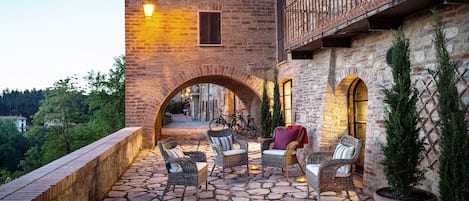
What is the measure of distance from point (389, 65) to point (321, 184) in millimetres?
1755

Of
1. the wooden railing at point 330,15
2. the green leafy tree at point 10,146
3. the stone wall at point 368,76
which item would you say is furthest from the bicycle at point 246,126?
the green leafy tree at point 10,146

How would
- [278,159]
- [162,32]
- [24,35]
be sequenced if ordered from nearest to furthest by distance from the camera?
[278,159] < [162,32] < [24,35]

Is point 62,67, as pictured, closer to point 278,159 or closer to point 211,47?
point 211,47

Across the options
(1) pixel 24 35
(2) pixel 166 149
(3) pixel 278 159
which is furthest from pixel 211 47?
(1) pixel 24 35

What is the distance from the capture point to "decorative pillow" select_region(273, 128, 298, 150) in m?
6.62

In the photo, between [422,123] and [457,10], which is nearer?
[457,10]

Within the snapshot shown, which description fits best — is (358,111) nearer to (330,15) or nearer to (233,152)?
(330,15)

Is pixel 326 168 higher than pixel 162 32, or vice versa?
pixel 162 32

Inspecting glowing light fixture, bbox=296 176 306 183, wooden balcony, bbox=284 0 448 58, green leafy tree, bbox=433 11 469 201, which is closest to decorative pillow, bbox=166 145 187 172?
glowing light fixture, bbox=296 176 306 183

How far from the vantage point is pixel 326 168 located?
14.6 feet

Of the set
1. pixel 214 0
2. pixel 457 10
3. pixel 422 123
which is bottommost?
pixel 422 123

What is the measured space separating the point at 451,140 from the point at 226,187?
134 inches

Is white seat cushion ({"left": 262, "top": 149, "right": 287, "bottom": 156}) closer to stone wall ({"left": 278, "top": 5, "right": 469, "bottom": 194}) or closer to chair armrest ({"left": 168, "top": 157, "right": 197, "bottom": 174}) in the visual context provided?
stone wall ({"left": 278, "top": 5, "right": 469, "bottom": 194})

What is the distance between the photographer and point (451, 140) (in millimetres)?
2936
